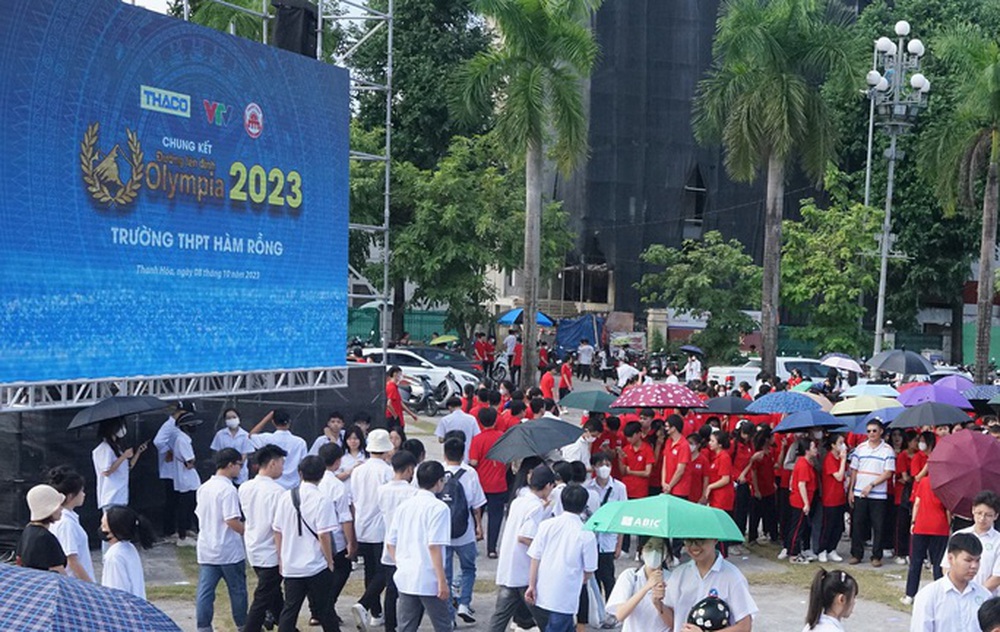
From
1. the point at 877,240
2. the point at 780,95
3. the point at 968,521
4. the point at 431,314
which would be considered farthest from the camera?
the point at 431,314

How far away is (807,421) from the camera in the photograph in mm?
12844

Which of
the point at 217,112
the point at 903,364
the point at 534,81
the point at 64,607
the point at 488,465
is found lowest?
the point at 488,465

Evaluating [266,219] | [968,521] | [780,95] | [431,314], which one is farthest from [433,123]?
[968,521]

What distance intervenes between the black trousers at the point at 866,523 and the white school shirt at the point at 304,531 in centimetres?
669

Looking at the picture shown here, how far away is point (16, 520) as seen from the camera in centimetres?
1205

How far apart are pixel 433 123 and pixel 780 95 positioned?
38.7 feet

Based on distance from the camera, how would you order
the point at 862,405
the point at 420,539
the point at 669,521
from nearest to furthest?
the point at 669,521 → the point at 420,539 → the point at 862,405

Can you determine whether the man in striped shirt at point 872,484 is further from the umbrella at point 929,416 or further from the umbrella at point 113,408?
the umbrella at point 113,408

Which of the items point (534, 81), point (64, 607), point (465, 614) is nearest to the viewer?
point (64, 607)

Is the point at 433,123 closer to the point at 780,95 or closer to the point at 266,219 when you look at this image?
the point at 780,95

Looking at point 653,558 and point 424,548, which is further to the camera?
point 424,548

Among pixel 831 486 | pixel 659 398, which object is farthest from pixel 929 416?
pixel 659 398

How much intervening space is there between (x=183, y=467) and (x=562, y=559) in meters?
6.38

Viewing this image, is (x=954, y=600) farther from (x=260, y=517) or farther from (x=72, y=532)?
(x=72, y=532)
